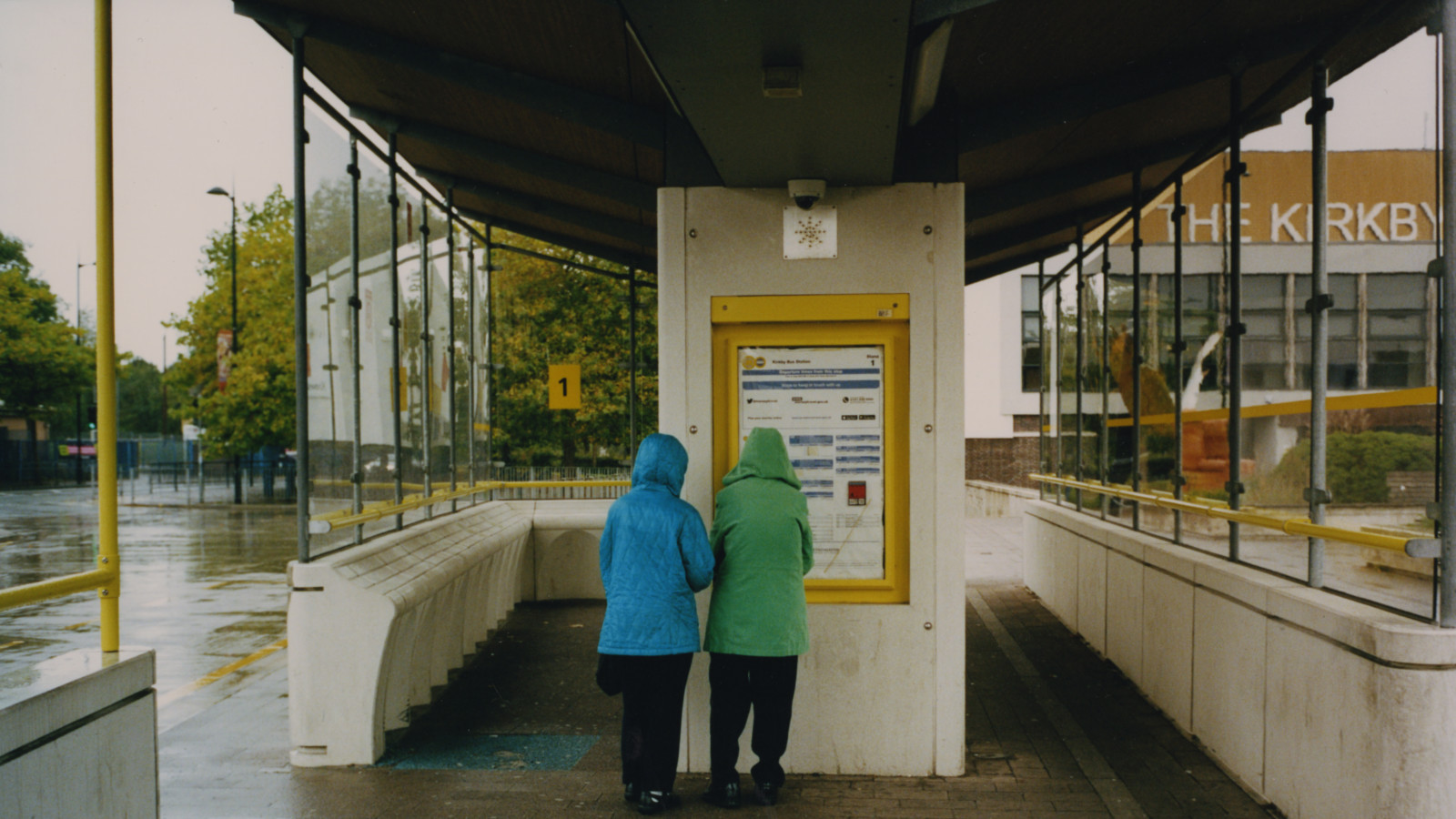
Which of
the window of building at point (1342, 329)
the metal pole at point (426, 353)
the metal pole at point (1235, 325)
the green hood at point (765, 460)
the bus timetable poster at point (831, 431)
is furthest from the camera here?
the metal pole at point (426, 353)

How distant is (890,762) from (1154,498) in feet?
8.97

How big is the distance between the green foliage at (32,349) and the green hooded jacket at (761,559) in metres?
2.51

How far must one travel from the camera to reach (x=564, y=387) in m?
9.27

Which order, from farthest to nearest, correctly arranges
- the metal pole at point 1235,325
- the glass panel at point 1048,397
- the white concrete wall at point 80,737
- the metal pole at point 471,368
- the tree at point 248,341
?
the tree at point 248,341 < the glass panel at point 1048,397 < the metal pole at point 471,368 < the metal pole at point 1235,325 < the white concrete wall at point 80,737

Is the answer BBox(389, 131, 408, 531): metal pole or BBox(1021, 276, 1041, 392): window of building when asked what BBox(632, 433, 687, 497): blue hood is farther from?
BBox(1021, 276, 1041, 392): window of building

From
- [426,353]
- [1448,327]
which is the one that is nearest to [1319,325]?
[1448,327]

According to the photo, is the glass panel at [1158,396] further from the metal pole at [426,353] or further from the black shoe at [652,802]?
the metal pole at [426,353]

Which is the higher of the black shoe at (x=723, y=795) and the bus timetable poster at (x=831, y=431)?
the bus timetable poster at (x=831, y=431)

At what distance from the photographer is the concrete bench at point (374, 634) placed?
4.87 m

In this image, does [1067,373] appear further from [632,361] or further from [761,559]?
[761,559]

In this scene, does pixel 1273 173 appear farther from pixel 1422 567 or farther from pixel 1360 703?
pixel 1360 703

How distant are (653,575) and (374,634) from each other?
170cm

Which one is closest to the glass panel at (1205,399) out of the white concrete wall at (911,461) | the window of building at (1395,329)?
the window of building at (1395,329)

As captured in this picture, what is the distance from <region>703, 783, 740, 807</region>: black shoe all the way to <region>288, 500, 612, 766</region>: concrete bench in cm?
180
